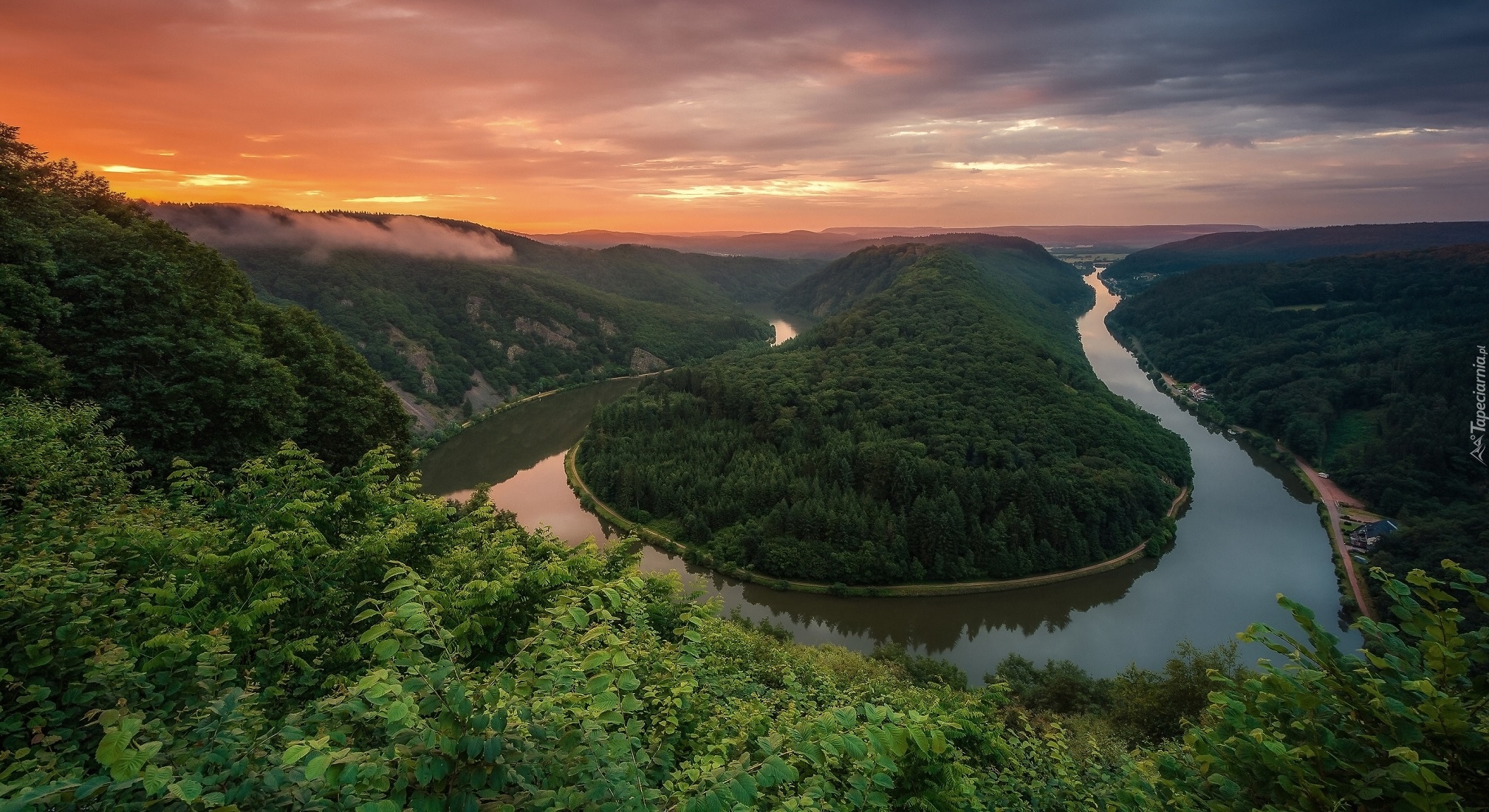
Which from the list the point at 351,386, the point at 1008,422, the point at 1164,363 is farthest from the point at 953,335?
the point at 351,386

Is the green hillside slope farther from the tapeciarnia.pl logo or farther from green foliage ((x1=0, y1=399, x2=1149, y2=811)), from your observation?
the tapeciarnia.pl logo

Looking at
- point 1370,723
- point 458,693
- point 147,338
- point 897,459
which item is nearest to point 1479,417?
point 897,459

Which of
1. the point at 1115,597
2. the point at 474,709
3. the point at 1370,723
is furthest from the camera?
the point at 1115,597

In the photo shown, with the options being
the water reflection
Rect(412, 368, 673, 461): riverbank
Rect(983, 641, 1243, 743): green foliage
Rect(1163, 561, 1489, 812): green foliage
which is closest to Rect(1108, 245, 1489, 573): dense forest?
Rect(983, 641, 1243, 743): green foliage

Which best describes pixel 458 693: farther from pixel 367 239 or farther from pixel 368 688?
pixel 367 239

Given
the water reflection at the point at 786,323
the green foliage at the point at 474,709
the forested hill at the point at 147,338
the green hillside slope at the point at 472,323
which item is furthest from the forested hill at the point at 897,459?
the water reflection at the point at 786,323
